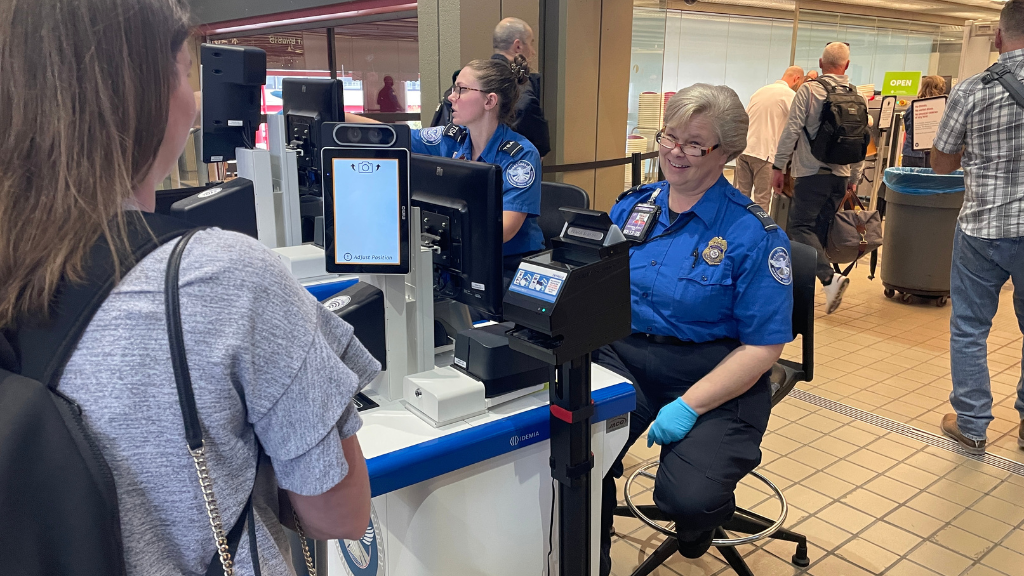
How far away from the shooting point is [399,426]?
1.58 m

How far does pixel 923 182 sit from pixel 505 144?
350 cm

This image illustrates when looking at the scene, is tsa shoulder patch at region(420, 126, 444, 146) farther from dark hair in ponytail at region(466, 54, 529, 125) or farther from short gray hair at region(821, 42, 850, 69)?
short gray hair at region(821, 42, 850, 69)

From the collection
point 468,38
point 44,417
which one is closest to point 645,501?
point 44,417

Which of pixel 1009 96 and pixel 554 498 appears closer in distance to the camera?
pixel 554 498

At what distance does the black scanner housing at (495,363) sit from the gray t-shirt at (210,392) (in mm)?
766

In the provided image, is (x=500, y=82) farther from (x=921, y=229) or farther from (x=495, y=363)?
(x=921, y=229)

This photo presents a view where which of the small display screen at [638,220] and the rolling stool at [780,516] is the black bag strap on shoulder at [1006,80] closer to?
the rolling stool at [780,516]

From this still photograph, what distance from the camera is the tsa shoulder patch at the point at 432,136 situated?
3277 millimetres

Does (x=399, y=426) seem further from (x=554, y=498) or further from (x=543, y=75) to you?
(x=543, y=75)

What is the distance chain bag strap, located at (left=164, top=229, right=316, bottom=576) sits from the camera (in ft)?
2.32

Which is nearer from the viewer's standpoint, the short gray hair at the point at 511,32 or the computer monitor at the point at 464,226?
the computer monitor at the point at 464,226

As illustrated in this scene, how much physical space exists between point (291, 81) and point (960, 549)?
9.35 feet

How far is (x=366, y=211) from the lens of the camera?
154 centimetres

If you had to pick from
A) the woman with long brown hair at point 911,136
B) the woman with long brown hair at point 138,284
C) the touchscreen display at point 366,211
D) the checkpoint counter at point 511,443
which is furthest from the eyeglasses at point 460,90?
the woman with long brown hair at point 911,136
